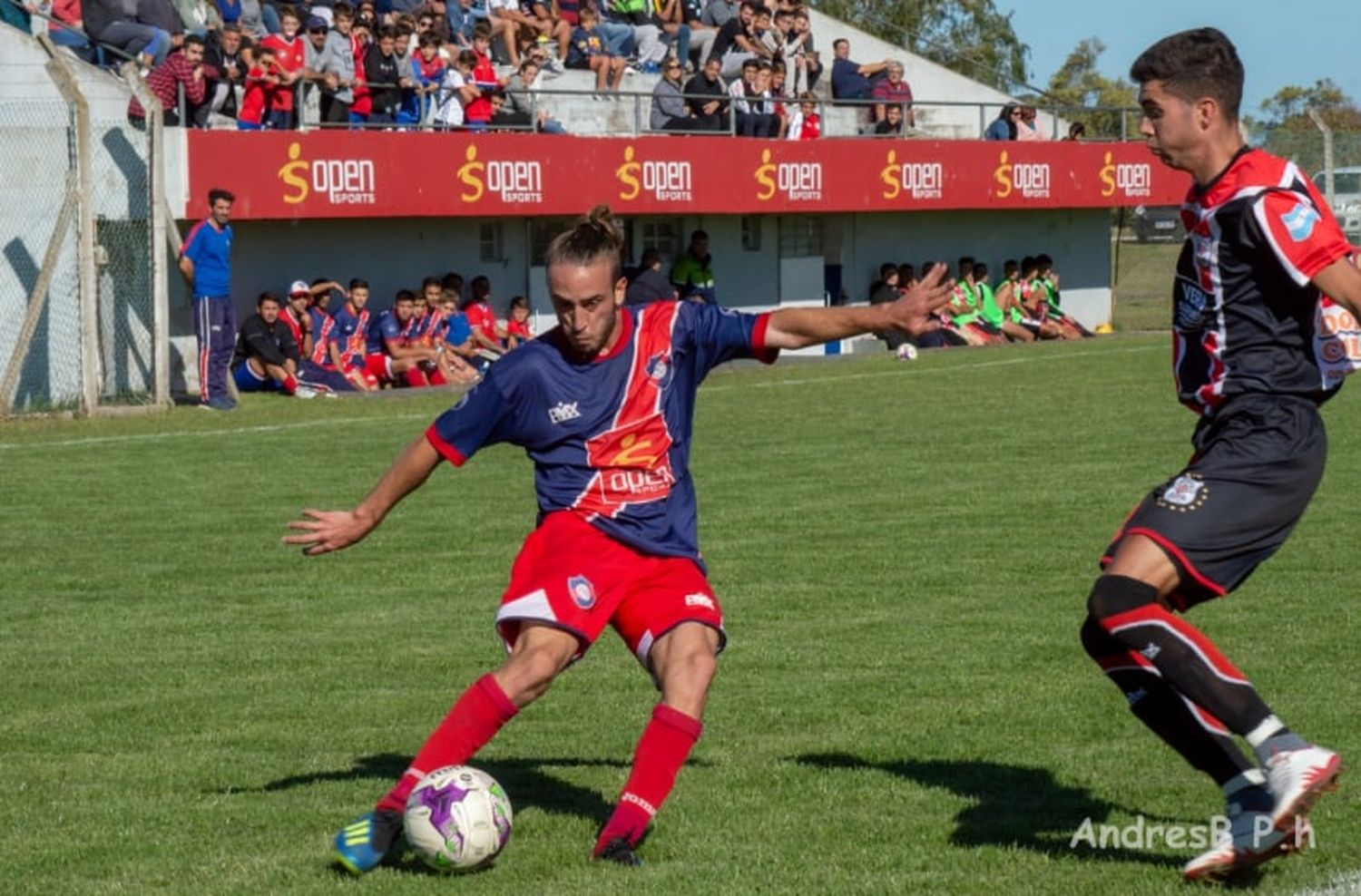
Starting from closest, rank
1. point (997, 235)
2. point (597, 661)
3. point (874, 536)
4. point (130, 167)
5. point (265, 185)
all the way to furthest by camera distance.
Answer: point (597, 661)
point (874, 536)
point (130, 167)
point (265, 185)
point (997, 235)

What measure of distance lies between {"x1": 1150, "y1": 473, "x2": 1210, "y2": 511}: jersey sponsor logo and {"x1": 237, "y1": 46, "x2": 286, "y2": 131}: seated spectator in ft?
65.8

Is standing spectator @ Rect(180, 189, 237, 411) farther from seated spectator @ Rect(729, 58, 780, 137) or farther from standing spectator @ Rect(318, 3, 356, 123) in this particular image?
seated spectator @ Rect(729, 58, 780, 137)

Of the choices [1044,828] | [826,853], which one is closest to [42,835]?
[826,853]

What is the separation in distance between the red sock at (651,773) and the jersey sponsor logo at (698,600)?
33 centimetres

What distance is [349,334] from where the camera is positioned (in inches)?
993

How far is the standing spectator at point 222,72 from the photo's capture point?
23859 mm

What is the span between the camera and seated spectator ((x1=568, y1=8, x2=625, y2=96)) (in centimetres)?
3133

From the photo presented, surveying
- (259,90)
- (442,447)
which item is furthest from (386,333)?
(442,447)

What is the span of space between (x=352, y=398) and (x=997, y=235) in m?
17.4

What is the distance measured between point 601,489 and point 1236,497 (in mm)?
1812

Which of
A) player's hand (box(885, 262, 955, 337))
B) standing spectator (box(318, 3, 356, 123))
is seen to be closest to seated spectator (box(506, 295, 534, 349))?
standing spectator (box(318, 3, 356, 123))

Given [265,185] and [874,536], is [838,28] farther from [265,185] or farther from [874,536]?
[874,536]

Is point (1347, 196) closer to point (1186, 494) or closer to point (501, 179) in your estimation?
point (501, 179)

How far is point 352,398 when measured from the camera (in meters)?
23.8
